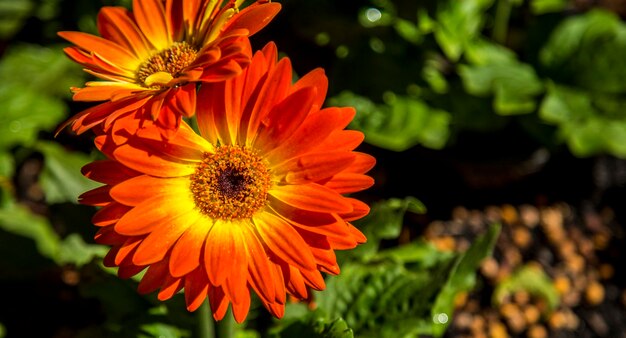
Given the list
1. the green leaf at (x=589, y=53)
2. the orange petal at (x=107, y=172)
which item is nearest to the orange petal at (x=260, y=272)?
the orange petal at (x=107, y=172)

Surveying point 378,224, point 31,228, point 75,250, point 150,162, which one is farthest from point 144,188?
point 31,228

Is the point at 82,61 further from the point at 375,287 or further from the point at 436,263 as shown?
the point at 436,263

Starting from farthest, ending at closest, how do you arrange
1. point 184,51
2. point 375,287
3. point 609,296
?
1. point 609,296
2. point 375,287
3. point 184,51

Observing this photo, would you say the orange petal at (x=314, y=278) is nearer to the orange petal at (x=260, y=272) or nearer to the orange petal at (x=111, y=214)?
the orange petal at (x=260, y=272)

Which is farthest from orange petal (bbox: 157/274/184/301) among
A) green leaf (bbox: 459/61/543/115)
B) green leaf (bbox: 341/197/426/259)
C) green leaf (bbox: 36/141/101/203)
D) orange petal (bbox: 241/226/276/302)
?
green leaf (bbox: 459/61/543/115)

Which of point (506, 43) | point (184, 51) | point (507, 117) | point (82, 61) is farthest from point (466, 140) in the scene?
point (82, 61)

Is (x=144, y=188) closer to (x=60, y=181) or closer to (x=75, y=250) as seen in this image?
(x=60, y=181)

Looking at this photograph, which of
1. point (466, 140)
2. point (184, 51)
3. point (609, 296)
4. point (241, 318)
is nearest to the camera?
point (241, 318)
